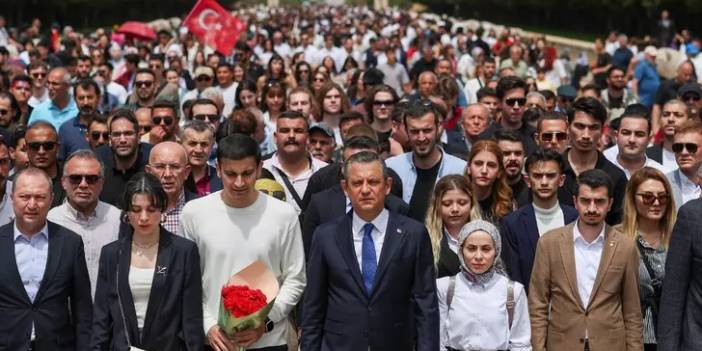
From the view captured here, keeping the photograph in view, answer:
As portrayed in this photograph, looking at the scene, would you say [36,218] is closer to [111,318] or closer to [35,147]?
[111,318]

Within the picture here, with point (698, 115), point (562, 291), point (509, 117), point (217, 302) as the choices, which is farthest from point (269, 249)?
point (698, 115)

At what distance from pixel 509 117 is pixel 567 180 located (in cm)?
306

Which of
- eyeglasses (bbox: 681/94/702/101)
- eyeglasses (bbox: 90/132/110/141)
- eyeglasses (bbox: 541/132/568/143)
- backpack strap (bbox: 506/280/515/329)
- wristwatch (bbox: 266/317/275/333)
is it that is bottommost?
wristwatch (bbox: 266/317/275/333)

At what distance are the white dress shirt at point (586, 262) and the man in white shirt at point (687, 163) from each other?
1.95m

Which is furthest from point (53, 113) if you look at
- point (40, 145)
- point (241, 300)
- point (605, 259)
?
point (605, 259)

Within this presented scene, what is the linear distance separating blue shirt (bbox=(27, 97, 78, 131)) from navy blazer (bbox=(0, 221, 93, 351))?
19.9ft

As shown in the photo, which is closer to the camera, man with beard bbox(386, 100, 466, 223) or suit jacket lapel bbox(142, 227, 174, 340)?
suit jacket lapel bbox(142, 227, 174, 340)

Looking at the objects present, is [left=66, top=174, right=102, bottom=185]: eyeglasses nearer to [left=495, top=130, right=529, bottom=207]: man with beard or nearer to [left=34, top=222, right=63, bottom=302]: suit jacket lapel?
[left=34, top=222, right=63, bottom=302]: suit jacket lapel

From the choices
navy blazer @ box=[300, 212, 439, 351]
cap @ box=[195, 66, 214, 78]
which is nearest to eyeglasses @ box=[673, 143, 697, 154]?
navy blazer @ box=[300, 212, 439, 351]

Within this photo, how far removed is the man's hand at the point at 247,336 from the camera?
6.48 meters

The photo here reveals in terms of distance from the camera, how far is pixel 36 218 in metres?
6.97

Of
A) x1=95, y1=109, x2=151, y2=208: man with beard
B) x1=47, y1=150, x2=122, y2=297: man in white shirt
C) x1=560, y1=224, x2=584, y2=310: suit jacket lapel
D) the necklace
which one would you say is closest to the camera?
the necklace

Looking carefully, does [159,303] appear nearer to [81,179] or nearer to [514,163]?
[81,179]

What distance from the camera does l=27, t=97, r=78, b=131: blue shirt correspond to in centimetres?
1295
